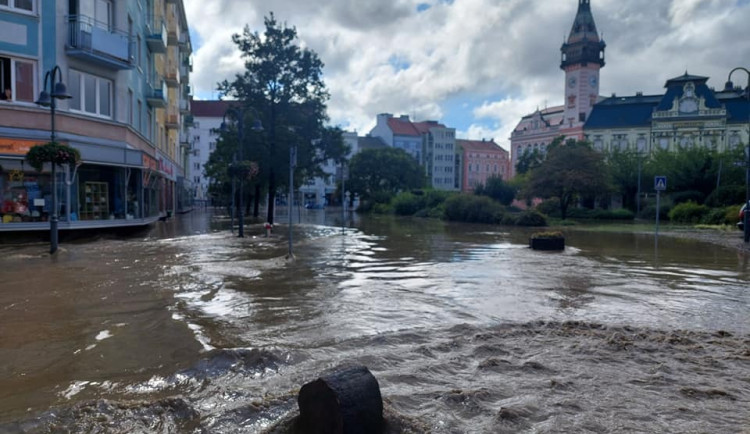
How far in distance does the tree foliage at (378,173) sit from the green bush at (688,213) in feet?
129

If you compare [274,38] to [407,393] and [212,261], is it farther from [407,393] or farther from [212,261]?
[407,393]

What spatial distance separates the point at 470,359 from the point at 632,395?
1.63 meters

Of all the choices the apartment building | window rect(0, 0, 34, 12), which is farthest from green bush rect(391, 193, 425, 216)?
window rect(0, 0, 34, 12)

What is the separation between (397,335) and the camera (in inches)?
276

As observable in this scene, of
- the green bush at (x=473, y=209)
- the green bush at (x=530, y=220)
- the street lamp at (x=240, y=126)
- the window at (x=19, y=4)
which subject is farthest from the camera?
the green bush at (x=473, y=209)

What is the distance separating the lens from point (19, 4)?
2034 centimetres

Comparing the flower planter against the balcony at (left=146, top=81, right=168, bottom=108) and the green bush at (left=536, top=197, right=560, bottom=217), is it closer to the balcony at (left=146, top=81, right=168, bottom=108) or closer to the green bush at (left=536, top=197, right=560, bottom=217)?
the balcony at (left=146, top=81, right=168, bottom=108)

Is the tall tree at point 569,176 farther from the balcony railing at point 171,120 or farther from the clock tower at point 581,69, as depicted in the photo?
the clock tower at point 581,69

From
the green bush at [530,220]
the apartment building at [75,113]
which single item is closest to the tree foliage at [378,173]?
the green bush at [530,220]

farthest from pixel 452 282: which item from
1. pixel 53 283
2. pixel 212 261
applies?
pixel 53 283

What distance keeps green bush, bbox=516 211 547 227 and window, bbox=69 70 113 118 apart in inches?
1033

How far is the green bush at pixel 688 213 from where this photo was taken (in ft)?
143

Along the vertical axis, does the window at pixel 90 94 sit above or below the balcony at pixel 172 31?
below

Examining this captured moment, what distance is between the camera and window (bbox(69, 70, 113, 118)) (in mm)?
21906
